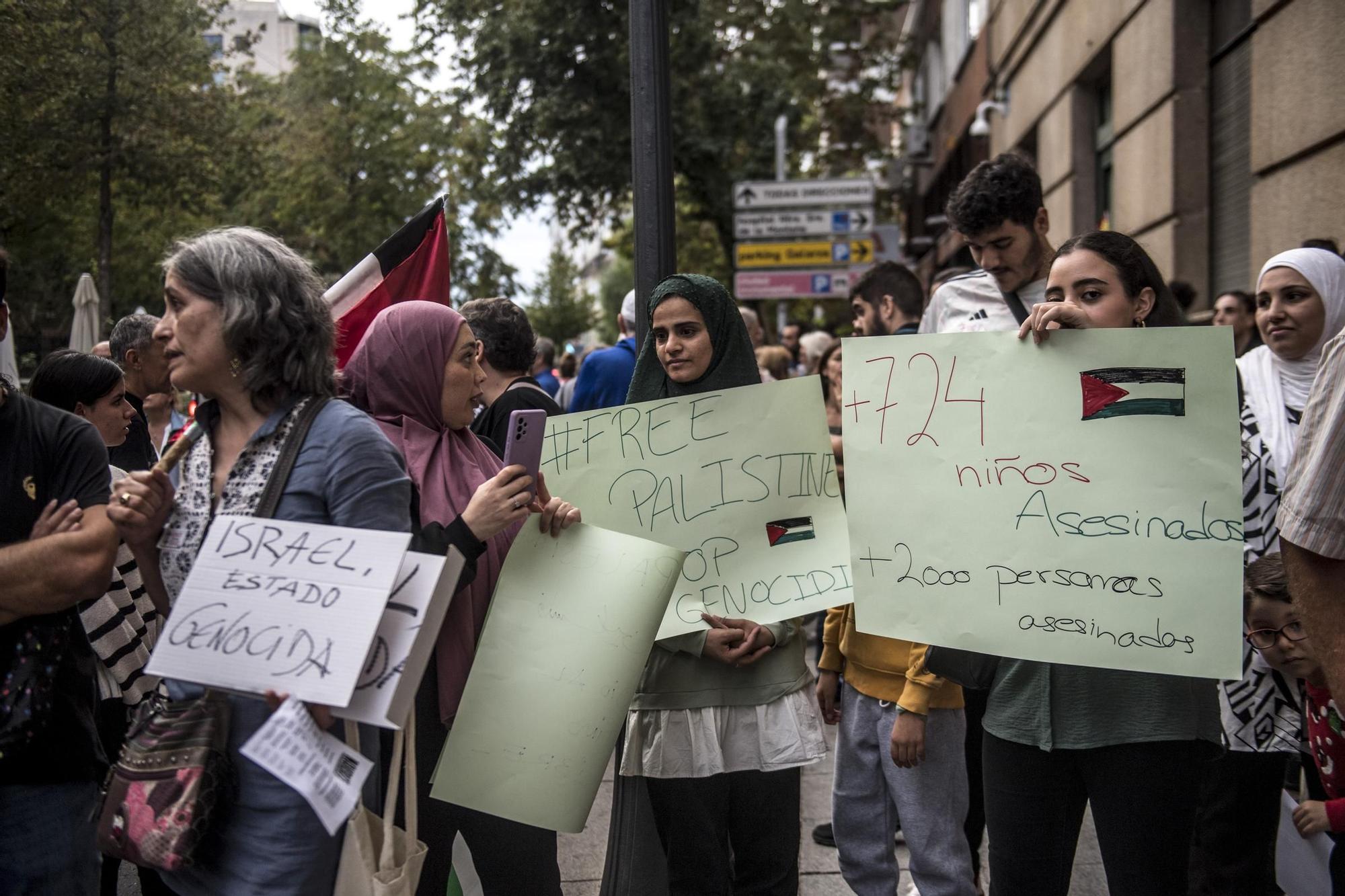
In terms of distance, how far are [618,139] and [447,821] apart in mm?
16190

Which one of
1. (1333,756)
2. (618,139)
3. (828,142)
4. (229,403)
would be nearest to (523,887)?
(229,403)

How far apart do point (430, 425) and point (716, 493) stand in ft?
2.48

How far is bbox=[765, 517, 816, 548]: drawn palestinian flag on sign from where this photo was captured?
3150 millimetres

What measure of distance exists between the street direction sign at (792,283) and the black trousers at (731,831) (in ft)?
38.3

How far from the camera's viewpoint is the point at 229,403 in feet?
7.79

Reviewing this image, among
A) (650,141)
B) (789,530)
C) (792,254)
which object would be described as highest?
(792,254)

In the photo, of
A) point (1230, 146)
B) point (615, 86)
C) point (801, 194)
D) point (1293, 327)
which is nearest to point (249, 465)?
point (1293, 327)

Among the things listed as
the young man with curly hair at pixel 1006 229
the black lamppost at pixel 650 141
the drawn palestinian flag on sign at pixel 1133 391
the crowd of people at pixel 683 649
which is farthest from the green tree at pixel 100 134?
the drawn palestinian flag on sign at pixel 1133 391

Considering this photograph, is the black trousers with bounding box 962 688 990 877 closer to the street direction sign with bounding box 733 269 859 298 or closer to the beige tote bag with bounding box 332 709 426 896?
the beige tote bag with bounding box 332 709 426 896

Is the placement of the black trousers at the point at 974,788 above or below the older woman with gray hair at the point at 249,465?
below

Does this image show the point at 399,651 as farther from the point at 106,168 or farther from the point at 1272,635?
the point at 106,168

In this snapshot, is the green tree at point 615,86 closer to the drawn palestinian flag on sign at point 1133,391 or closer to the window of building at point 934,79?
the window of building at point 934,79

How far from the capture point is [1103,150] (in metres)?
11.7

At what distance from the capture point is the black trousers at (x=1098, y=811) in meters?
2.52
